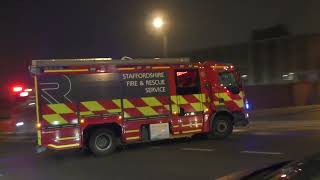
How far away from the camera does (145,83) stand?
15359mm

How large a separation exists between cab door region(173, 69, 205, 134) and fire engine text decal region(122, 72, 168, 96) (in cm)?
46

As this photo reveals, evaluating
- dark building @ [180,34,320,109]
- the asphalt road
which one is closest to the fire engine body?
the asphalt road

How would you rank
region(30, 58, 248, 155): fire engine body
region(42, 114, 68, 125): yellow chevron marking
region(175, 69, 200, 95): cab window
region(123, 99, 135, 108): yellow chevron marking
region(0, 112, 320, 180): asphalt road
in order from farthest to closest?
region(175, 69, 200, 95): cab window → region(123, 99, 135, 108): yellow chevron marking → region(30, 58, 248, 155): fire engine body → region(42, 114, 68, 125): yellow chevron marking → region(0, 112, 320, 180): asphalt road

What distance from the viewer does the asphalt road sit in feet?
36.0

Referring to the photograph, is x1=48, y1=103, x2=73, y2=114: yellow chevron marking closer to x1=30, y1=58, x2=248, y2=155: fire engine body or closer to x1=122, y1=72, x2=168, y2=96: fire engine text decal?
x1=30, y1=58, x2=248, y2=155: fire engine body

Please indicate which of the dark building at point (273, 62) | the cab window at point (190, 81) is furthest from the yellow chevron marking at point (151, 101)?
the dark building at point (273, 62)

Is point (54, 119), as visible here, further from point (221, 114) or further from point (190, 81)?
point (221, 114)

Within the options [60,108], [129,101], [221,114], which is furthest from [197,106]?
[60,108]

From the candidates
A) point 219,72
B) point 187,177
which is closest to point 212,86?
point 219,72

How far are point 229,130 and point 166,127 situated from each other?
7.33 ft

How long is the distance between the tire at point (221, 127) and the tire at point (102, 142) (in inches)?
128

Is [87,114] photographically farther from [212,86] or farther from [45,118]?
[212,86]

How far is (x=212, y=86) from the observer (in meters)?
16.3

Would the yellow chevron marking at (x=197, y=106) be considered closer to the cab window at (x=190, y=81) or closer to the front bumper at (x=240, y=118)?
the cab window at (x=190, y=81)
